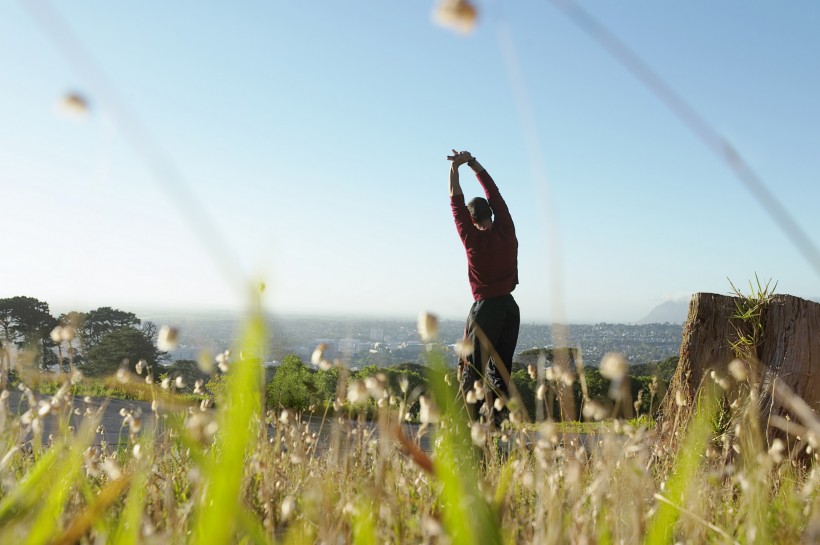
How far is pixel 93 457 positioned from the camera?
107 inches

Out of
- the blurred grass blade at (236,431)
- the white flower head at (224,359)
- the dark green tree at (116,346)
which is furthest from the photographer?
the dark green tree at (116,346)

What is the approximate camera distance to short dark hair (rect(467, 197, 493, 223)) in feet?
19.9

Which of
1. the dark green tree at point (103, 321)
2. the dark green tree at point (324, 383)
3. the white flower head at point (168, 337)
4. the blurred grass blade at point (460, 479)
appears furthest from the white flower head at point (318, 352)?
the dark green tree at point (103, 321)

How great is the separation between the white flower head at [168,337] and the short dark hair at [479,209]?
4.89 m

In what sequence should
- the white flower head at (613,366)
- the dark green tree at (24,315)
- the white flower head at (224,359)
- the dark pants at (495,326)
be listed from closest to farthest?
the white flower head at (613,366) < the white flower head at (224,359) < the dark pants at (495,326) < the dark green tree at (24,315)

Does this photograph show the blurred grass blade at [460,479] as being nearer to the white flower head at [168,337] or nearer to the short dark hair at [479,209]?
the white flower head at [168,337]

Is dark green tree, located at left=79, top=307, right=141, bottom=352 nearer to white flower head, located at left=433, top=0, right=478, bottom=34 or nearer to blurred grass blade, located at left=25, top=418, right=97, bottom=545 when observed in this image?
blurred grass blade, located at left=25, top=418, right=97, bottom=545

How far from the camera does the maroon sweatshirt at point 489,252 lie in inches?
235

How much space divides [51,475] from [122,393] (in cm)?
1174

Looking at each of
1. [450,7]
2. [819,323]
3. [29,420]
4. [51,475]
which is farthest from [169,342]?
[819,323]

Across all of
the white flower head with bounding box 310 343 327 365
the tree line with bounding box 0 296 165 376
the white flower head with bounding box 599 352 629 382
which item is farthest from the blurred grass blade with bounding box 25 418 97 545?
the tree line with bounding box 0 296 165 376

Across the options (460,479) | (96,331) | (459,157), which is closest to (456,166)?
(459,157)

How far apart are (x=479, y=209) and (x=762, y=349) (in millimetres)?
2480

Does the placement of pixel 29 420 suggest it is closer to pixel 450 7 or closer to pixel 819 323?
pixel 450 7
